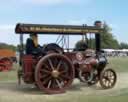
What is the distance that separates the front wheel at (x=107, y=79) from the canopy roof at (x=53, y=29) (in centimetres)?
163

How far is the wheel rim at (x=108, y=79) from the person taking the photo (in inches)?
611

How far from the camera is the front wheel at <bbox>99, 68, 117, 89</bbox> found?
15.5 m

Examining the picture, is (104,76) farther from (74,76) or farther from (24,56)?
(24,56)

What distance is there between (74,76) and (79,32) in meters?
1.49

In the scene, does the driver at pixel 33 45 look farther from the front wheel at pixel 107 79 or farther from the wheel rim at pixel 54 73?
the front wheel at pixel 107 79

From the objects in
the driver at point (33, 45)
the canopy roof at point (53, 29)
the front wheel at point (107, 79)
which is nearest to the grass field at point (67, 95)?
the front wheel at point (107, 79)

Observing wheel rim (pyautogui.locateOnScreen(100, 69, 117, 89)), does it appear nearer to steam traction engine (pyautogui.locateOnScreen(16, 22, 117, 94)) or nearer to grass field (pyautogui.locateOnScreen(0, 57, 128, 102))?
grass field (pyautogui.locateOnScreen(0, 57, 128, 102))

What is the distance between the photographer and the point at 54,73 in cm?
1405

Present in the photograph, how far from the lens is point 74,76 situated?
47.7 feet

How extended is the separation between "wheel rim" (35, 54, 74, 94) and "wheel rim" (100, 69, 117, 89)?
5.57 feet

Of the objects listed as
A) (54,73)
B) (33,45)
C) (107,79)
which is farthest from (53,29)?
(107,79)

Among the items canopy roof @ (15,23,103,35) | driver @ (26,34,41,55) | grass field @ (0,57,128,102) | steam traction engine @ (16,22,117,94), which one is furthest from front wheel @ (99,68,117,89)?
driver @ (26,34,41,55)

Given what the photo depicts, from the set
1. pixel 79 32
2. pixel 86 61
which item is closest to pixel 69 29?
pixel 79 32

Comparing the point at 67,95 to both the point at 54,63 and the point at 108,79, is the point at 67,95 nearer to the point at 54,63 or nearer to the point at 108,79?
the point at 54,63
